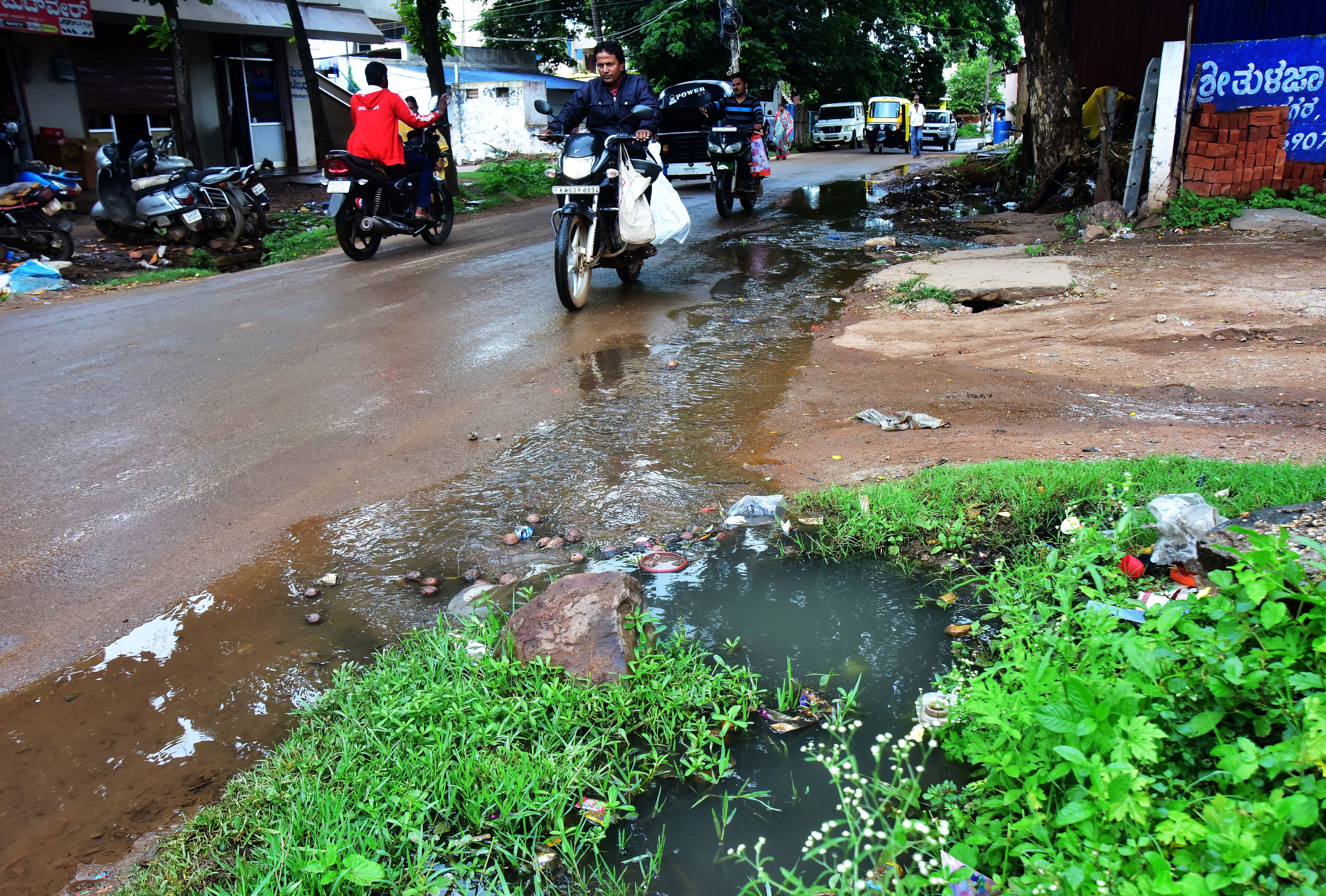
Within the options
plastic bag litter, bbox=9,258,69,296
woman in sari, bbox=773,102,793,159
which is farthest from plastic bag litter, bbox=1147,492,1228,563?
woman in sari, bbox=773,102,793,159

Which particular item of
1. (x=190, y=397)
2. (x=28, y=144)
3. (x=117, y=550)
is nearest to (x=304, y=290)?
(x=190, y=397)

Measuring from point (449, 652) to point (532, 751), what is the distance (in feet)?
1.76

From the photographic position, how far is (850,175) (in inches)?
767

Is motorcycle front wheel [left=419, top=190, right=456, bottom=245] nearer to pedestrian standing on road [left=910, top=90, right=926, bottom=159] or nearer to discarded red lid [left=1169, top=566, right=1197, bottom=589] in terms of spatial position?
discarded red lid [left=1169, top=566, right=1197, bottom=589]

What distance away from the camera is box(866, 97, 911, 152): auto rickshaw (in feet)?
101

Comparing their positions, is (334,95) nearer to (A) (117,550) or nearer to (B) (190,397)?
(B) (190,397)

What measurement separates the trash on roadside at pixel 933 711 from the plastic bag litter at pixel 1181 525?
100 cm

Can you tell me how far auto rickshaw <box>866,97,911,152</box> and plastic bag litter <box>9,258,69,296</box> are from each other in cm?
2674

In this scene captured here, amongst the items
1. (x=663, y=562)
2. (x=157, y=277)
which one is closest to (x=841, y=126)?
(x=157, y=277)

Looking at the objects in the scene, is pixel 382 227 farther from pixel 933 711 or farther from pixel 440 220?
pixel 933 711

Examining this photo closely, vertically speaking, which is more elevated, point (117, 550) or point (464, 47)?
point (464, 47)

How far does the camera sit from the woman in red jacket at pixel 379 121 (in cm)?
921

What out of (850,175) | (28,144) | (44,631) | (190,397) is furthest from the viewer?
(850,175)

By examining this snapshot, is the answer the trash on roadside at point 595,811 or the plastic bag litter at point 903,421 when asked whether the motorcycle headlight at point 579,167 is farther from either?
the trash on roadside at point 595,811
